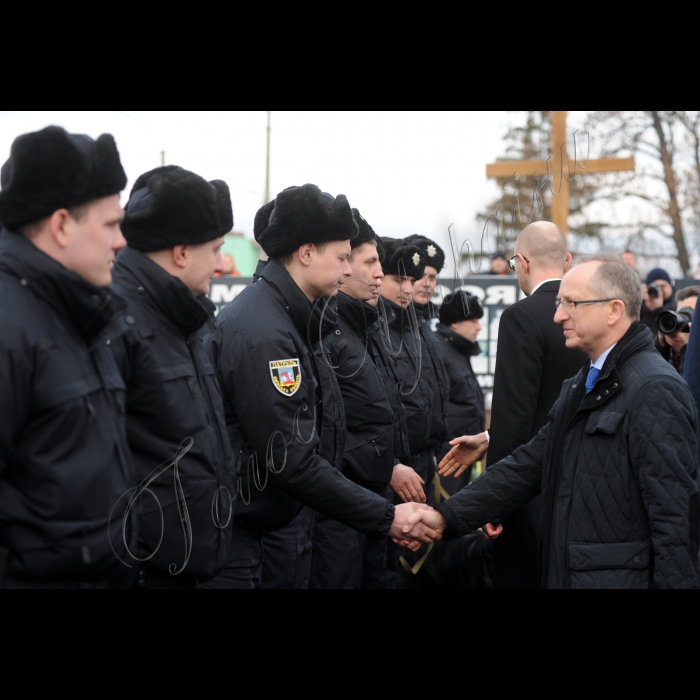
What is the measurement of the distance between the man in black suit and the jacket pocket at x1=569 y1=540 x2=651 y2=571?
1.16 metres

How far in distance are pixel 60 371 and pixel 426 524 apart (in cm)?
220

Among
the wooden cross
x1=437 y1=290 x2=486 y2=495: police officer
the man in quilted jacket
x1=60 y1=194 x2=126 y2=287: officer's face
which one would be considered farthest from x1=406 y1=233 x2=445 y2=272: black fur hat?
x1=60 y1=194 x2=126 y2=287: officer's face

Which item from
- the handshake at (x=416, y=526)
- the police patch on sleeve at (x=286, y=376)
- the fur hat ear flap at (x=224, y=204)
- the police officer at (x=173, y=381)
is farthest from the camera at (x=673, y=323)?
the police officer at (x=173, y=381)

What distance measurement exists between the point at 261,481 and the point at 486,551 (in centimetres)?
208

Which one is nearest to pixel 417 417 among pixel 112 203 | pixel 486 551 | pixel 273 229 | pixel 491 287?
pixel 486 551

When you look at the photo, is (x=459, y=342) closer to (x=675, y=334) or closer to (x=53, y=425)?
(x=675, y=334)

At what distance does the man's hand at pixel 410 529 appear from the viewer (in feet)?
11.9

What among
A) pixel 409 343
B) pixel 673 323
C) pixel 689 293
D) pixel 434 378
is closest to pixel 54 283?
pixel 409 343

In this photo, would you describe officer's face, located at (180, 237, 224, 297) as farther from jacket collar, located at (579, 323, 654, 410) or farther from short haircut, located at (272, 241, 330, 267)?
jacket collar, located at (579, 323, 654, 410)

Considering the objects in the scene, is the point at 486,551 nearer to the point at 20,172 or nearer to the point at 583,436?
the point at 583,436

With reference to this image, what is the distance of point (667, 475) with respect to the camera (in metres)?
2.75

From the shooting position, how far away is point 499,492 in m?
3.73

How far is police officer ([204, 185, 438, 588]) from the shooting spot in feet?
10.3

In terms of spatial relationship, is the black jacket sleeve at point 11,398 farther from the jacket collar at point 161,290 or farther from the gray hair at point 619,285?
the gray hair at point 619,285
